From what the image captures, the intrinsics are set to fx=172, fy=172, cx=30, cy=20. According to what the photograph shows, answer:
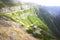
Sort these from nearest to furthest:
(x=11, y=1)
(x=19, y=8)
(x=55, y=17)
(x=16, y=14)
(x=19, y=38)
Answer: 1. (x=19, y=38)
2. (x=16, y=14)
3. (x=19, y=8)
4. (x=11, y=1)
5. (x=55, y=17)

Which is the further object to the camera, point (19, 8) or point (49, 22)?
point (49, 22)

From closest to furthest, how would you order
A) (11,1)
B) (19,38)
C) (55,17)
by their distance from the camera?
(19,38), (11,1), (55,17)

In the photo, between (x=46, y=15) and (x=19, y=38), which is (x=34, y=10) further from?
(x=19, y=38)

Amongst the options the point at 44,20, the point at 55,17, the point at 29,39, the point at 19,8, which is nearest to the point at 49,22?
the point at 44,20

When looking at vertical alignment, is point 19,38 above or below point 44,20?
above

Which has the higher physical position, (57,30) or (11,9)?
(11,9)

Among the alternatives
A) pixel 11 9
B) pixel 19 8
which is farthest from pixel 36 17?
pixel 11 9

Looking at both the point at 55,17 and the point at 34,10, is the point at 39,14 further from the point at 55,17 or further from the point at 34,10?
the point at 55,17

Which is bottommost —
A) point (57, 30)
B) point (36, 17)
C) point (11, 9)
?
point (57, 30)

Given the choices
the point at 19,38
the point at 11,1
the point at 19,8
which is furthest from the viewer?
the point at 11,1
